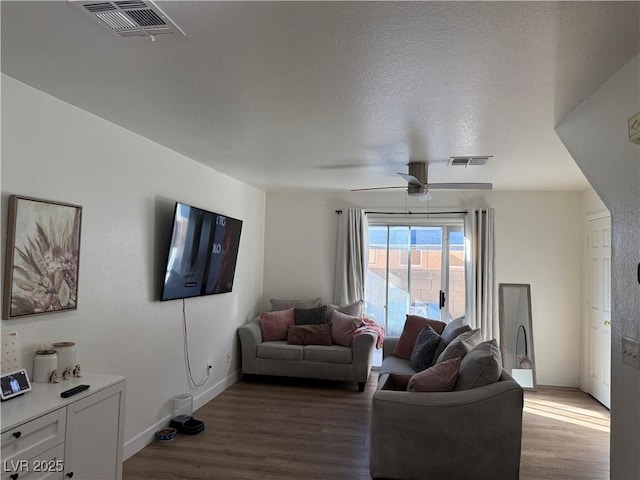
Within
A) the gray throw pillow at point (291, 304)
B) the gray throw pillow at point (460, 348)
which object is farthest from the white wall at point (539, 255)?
the gray throw pillow at point (460, 348)

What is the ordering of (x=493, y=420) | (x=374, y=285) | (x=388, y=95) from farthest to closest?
(x=374, y=285) → (x=493, y=420) → (x=388, y=95)

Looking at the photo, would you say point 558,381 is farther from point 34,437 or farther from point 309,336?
point 34,437

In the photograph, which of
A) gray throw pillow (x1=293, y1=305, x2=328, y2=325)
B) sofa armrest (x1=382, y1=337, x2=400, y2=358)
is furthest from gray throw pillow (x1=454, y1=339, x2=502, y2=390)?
gray throw pillow (x1=293, y1=305, x2=328, y2=325)

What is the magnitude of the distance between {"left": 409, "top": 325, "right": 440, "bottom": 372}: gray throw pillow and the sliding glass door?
62.3 inches

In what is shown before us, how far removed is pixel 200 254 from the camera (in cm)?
432

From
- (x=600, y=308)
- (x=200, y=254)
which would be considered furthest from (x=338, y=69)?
(x=600, y=308)

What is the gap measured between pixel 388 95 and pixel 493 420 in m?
2.19

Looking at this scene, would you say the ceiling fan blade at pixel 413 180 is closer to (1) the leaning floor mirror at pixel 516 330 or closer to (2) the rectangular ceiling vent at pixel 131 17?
(1) the leaning floor mirror at pixel 516 330

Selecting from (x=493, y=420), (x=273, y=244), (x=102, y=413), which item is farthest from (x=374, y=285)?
(x=102, y=413)

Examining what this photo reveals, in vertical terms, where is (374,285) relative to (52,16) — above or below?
below

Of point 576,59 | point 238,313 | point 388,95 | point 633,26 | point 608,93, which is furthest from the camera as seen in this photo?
point 238,313

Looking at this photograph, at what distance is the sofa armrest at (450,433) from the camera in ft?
9.59

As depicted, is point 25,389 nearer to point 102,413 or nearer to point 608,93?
point 102,413

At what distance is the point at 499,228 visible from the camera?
6.02 metres
